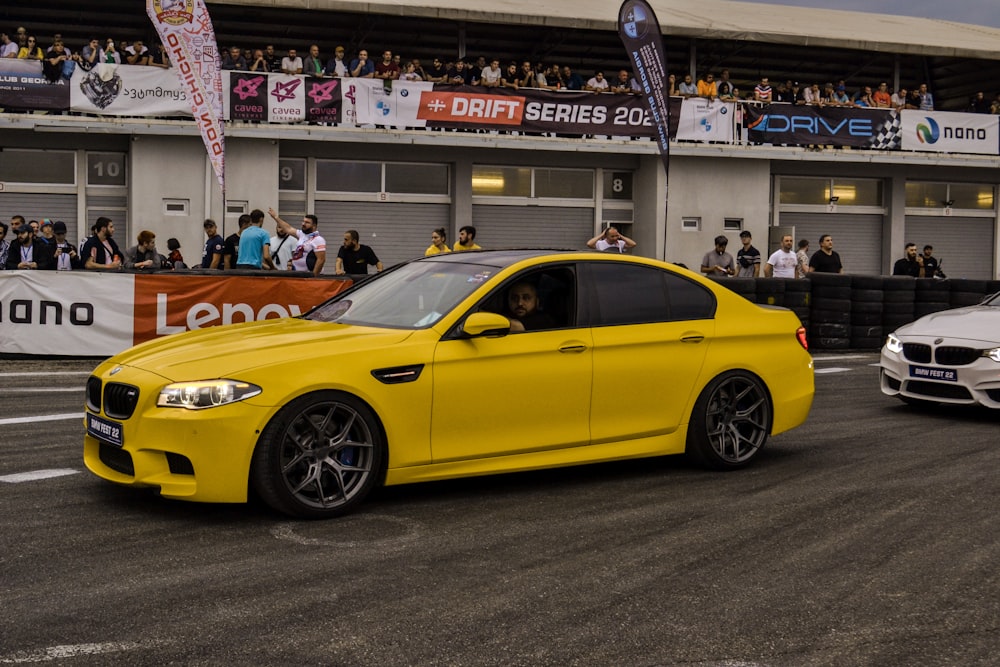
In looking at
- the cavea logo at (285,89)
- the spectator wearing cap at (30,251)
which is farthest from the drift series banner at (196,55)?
the cavea logo at (285,89)

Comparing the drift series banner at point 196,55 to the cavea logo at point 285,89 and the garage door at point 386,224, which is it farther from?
the garage door at point 386,224

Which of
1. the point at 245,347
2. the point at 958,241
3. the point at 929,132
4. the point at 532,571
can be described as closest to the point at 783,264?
the point at 929,132

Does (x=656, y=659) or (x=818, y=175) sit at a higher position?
(x=818, y=175)

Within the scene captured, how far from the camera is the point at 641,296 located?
292 inches

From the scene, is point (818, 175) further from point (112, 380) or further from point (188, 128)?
point (112, 380)

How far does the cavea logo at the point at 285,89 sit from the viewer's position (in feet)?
78.6

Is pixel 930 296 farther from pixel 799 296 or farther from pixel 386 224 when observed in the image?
pixel 386 224

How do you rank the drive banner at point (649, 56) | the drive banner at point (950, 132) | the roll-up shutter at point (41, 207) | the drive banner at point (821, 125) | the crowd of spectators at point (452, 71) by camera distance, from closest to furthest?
the drive banner at point (649, 56) → the crowd of spectators at point (452, 71) → the roll-up shutter at point (41, 207) → the drive banner at point (821, 125) → the drive banner at point (950, 132)

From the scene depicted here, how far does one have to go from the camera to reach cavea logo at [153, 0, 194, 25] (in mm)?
17500

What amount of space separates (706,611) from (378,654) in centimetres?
139

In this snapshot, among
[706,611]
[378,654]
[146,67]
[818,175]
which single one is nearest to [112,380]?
[378,654]

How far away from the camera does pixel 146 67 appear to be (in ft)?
75.5

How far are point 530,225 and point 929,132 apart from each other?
10479 mm

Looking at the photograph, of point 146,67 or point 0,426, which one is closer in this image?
point 0,426
